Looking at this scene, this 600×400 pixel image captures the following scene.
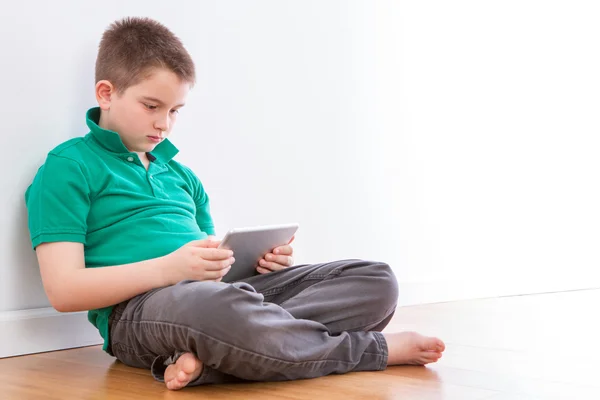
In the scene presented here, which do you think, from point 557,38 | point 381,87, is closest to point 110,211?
point 381,87

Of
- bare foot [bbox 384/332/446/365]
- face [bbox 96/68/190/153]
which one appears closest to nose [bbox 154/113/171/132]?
face [bbox 96/68/190/153]

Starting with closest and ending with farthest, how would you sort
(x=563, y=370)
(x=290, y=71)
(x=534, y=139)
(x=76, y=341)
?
(x=563, y=370), (x=76, y=341), (x=290, y=71), (x=534, y=139)

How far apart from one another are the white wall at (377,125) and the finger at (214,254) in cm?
39

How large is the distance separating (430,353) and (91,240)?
1.93ft

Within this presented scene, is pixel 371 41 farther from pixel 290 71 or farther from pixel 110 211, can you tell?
pixel 110 211

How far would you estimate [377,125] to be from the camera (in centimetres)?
205

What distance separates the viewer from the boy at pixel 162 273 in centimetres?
107

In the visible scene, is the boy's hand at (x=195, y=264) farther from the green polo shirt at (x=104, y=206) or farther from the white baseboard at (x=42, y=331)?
the white baseboard at (x=42, y=331)

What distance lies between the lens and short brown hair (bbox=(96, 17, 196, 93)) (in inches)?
50.6

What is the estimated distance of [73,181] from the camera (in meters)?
1.22

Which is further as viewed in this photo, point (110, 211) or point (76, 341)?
point (76, 341)

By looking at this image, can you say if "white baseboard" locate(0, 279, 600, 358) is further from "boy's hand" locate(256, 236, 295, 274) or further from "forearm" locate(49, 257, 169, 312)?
"boy's hand" locate(256, 236, 295, 274)

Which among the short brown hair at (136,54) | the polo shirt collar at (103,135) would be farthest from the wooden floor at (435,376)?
the short brown hair at (136,54)

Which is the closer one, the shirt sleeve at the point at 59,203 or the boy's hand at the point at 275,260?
the shirt sleeve at the point at 59,203
